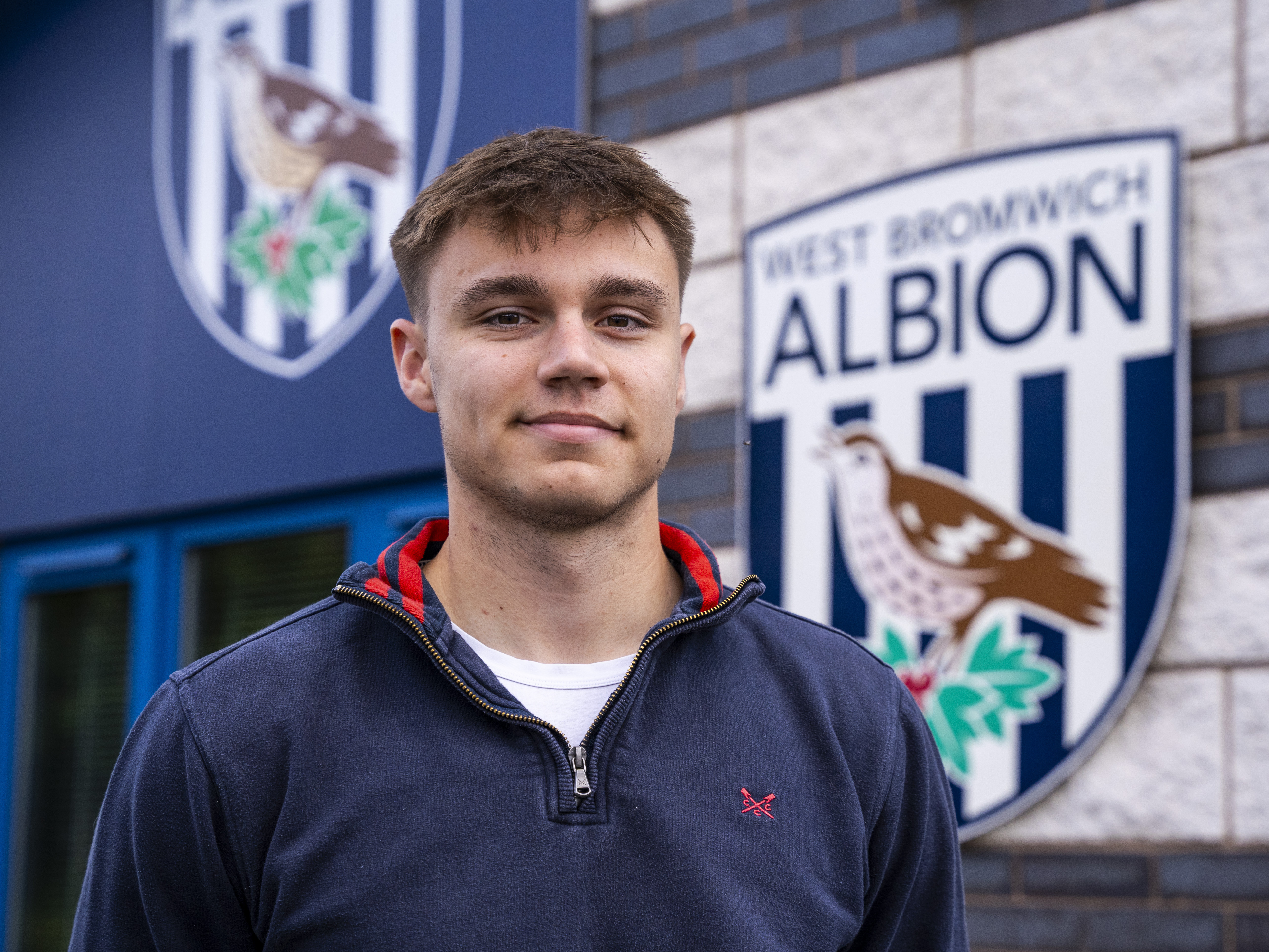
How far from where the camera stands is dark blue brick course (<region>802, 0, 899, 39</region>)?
12.5 feet

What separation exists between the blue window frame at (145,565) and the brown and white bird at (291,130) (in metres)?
1.09

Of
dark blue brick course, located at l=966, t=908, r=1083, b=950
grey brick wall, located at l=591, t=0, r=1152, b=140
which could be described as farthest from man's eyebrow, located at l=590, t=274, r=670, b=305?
grey brick wall, located at l=591, t=0, r=1152, b=140

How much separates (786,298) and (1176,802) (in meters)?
1.54

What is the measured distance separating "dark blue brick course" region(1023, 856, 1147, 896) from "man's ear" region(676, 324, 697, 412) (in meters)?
1.75

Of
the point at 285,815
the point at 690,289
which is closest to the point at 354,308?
the point at 690,289

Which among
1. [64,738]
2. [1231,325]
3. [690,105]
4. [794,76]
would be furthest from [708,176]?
[64,738]

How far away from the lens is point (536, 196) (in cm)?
184

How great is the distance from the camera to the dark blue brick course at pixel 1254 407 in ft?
10.1

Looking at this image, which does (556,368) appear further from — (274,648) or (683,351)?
(274,648)

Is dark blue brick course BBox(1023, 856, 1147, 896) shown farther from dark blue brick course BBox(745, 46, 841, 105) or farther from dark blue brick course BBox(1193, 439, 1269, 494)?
dark blue brick course BBox(745, 46, 841, 105)

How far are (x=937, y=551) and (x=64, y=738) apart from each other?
154 inches

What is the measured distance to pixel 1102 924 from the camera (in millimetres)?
3184

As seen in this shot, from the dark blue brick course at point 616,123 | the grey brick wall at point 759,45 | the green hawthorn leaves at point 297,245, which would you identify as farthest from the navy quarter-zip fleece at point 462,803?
the green hawthorn leaves at point 297,245

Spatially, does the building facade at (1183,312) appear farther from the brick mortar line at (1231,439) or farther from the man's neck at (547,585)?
the man's neck at (547,585)
